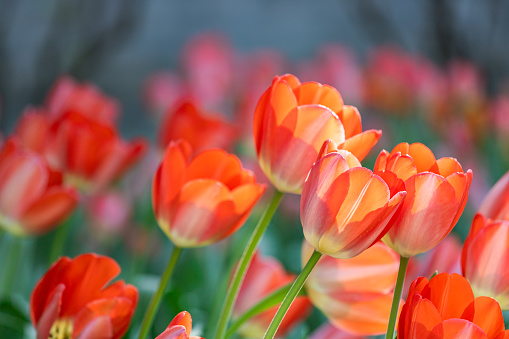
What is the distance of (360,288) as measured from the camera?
0.26 metres

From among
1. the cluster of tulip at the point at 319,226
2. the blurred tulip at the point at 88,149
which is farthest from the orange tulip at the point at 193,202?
the blurred tulip at the point at 88,149

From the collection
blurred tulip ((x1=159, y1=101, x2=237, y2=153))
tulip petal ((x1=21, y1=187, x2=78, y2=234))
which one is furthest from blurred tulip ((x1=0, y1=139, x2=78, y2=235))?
blurred tulip ((x1=159, y1=101, x2=237, y2=153))

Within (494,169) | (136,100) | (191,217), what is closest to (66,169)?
(191,217)

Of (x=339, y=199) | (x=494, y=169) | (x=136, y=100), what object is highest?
(x=339, y=199)

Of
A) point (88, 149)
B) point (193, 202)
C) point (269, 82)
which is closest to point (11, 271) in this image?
point (88, 149)

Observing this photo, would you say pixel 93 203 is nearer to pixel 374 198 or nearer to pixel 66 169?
pixel 66 169

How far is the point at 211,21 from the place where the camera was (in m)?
1.96

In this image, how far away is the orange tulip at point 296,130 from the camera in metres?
0.23

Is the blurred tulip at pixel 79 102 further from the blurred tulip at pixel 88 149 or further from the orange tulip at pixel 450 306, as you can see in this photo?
the orange tulip at pixel 450 306

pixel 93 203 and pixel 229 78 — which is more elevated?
pixel 229 78

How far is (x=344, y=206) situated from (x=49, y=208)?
0.55ft

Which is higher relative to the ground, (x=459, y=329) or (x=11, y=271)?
(x=459, y=329)

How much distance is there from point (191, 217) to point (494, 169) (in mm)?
801

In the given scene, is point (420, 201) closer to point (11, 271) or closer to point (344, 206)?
point (344, 206)
